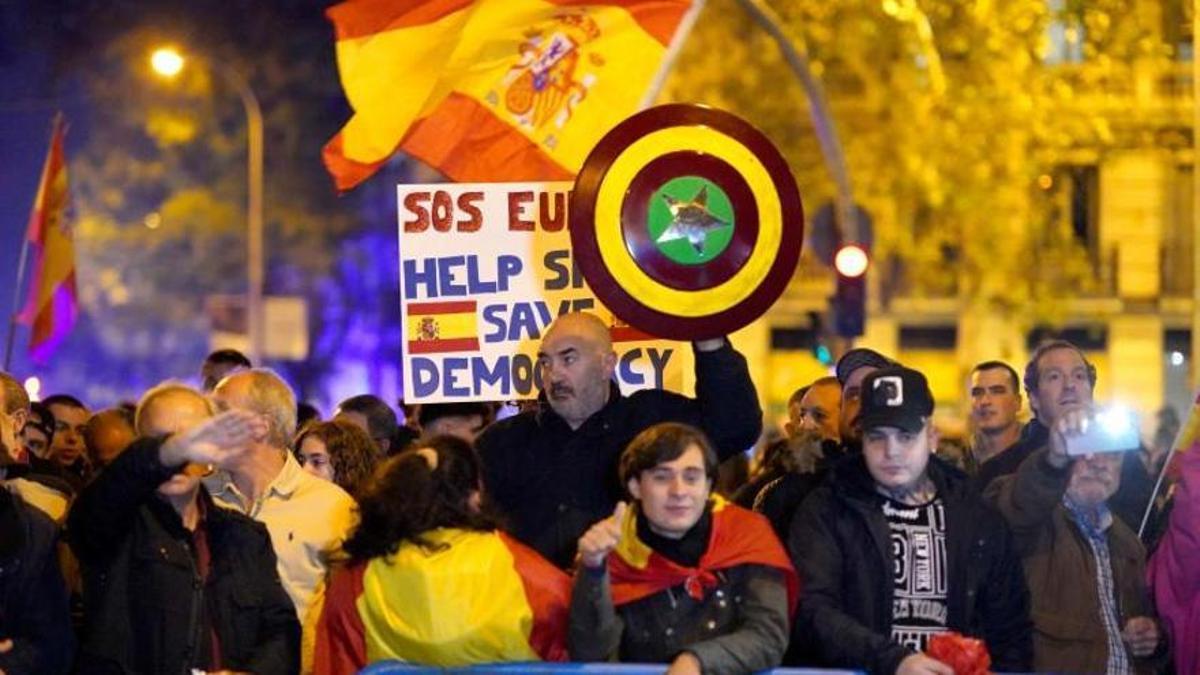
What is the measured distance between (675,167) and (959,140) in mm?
28307

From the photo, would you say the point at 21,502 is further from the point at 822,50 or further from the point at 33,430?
the point at 822,50

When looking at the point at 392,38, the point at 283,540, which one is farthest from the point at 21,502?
the point at 392,38

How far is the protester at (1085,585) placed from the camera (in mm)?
9188

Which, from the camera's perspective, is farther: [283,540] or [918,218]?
Result: [918,218]

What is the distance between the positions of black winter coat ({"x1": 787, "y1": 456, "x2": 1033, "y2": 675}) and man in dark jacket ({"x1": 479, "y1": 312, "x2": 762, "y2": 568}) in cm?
82

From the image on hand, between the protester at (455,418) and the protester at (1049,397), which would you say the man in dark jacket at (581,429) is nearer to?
the protester at (1049,397)

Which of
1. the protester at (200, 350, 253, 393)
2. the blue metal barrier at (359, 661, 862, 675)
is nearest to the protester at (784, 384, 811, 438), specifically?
the protester at (200, 350, 253, 393)

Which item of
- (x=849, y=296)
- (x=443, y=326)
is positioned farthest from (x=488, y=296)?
(x=849, y=296)

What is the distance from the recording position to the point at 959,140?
121 ft

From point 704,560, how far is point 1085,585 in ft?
6.05

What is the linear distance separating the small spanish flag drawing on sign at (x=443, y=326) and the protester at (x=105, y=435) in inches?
58.2

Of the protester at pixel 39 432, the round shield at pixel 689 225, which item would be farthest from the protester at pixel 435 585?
the protester at pixel 39 432

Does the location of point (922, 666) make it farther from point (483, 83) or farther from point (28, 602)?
point (483, 83)

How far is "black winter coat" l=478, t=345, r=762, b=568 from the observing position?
364 inches
